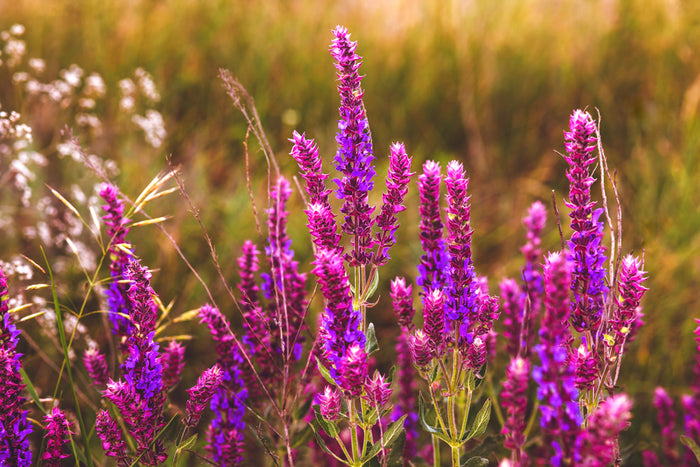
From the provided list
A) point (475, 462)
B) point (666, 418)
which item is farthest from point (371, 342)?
point (666, 418)

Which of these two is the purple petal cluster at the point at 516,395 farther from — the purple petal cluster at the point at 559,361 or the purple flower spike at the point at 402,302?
the purple flower spike at the point at 402,302

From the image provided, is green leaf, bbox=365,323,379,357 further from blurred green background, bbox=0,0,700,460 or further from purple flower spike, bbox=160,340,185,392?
blurred green background, bbox=0,0,700,460

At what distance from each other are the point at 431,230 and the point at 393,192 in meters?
0.11

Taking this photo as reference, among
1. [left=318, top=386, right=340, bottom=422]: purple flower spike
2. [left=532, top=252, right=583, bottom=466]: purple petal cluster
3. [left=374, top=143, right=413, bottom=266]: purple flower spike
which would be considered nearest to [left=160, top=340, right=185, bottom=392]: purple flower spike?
[left=318, top=386, right=340, bottom=422]: purple flower spike

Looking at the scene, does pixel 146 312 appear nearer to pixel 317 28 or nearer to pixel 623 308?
pixel 623 308

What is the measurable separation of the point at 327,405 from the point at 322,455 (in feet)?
2.55

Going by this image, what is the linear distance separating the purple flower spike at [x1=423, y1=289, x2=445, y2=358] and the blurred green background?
1.57 m

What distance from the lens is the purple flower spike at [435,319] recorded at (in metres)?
1.25

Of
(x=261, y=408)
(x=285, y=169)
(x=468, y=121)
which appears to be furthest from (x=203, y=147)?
(x=261, y=408)

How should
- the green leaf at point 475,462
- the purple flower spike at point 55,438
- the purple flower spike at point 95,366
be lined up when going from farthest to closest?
the purple flower spike at point 95,366
the green leaf at point 475,462
the purple flower spike at point 55,438

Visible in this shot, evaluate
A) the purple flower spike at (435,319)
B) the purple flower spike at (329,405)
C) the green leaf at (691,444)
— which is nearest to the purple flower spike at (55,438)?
the purple flower spike at (329,405)

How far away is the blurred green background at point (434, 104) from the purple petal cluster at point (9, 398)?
1432mm

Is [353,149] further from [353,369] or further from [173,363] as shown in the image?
[173,363]

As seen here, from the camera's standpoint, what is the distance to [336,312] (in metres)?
1.21
